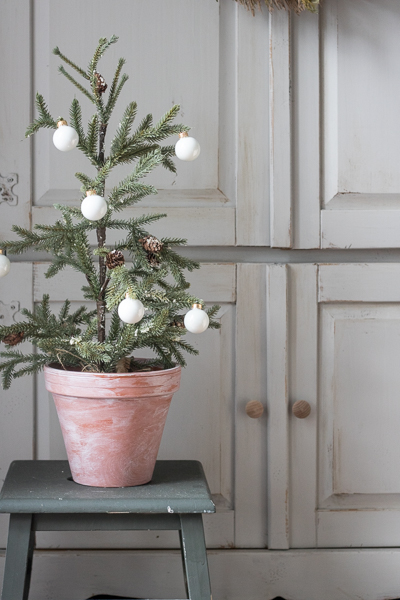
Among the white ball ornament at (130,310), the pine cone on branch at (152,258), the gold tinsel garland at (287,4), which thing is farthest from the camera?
the gold tinsel garland at (287,4)

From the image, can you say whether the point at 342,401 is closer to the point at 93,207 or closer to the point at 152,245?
the point at 152,245

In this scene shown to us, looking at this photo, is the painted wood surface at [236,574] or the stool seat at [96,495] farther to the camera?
the painted wood surface at [236,574]

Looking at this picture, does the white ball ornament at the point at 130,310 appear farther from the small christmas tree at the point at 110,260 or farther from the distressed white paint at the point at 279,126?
the distressed white paint at the point at 279,126

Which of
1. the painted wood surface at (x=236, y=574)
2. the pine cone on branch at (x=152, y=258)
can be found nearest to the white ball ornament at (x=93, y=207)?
the pine cone on branch at (x=152, y=258)

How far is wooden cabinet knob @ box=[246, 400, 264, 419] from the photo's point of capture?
1.17m

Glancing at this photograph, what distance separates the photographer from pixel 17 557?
2.57ft

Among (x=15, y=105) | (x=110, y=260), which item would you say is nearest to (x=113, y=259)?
(x=110, y=260)

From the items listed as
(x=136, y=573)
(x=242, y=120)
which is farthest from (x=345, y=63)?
(x=136, y=573)

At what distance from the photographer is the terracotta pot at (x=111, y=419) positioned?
32.2 inches

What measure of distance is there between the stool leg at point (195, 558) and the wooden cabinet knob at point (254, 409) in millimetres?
379

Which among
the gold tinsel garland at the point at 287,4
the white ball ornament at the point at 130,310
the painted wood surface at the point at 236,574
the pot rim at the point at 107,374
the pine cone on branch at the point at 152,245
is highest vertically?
the gold tinsel garland at the point at 287,4

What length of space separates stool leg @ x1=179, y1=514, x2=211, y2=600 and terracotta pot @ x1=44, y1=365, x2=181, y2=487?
0.11 m

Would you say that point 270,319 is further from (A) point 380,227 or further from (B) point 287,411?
(A) point 380,227

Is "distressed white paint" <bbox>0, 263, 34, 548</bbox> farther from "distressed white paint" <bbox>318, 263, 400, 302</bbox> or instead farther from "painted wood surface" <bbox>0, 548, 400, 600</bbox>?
"distressed white paint" <bbox>318, 263, 400, 302</bbox>
